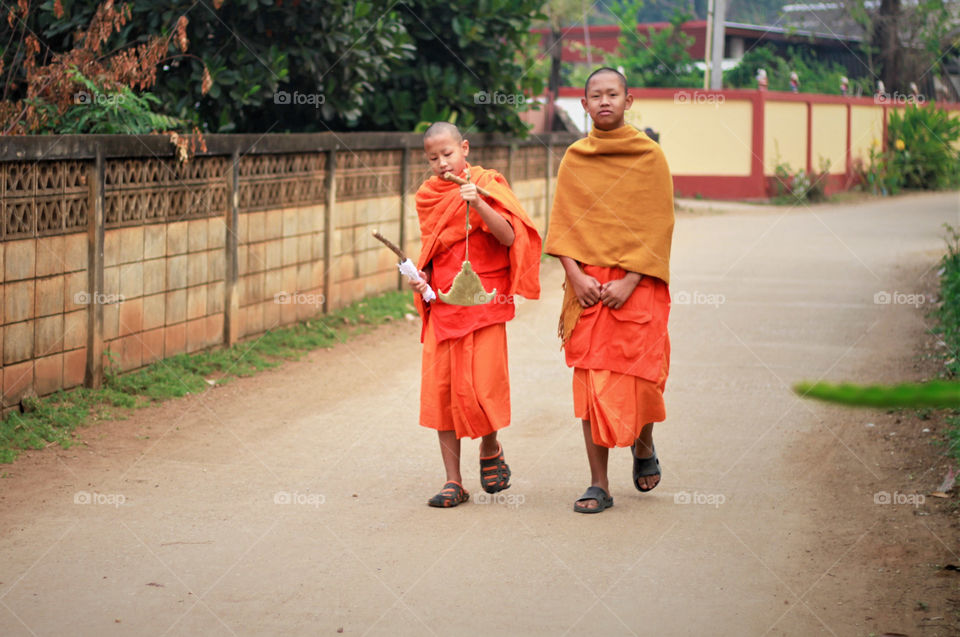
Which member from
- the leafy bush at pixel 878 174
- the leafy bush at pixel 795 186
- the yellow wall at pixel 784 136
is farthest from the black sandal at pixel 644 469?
the leafy bush at pixel 878 174

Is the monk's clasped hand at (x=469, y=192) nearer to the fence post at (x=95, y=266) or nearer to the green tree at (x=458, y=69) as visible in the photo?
the fence post at (x=95, y=266)

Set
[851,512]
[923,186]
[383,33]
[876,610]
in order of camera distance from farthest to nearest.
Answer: [923,186] < [383,33] < [851,512] < [876,610]

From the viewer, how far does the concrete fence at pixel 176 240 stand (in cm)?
676

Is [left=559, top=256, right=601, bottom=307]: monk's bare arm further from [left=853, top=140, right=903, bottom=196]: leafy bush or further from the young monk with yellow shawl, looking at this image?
[left=853, top=140, right=903, bottom=196]: leafy bush

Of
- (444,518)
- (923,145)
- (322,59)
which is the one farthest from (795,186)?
(444,518)

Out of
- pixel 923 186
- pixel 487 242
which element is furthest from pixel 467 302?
pixel 923 186

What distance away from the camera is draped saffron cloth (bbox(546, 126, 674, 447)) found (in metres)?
5.36

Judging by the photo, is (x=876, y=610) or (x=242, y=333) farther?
(x=242, y=333)

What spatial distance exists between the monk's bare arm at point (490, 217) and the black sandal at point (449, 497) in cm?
115

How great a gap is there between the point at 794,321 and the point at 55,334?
654 cm

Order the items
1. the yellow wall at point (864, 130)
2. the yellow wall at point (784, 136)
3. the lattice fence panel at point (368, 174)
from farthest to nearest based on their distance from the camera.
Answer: the yellow wall at point (864, 130), the yellow wall at point (784, 136), the lattice fence panel at point (368, 174)

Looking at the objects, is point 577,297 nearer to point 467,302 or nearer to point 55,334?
point 467,302

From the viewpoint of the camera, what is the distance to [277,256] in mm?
9680

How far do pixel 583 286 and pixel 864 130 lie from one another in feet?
89.0
